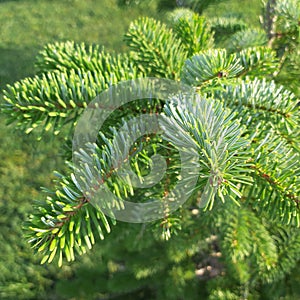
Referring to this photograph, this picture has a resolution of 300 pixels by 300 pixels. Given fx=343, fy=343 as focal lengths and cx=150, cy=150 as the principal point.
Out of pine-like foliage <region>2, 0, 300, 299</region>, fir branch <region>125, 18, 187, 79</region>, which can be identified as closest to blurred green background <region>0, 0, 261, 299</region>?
pine-like foliage <region>2, 0, 300, 299</region>

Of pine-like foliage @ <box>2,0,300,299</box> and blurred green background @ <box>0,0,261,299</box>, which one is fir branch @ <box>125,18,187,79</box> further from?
blurred green background @ <box>0,0,261,299</box>

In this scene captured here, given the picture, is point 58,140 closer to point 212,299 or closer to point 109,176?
point 212,299

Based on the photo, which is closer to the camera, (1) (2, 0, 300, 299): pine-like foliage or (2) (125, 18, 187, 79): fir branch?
(1) (2, 0, 300, 299): pine-like foliage

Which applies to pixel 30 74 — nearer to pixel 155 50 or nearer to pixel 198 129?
pixel 155 50

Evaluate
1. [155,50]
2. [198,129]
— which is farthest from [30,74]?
[198,129]

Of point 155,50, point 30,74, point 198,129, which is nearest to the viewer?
point 198,129

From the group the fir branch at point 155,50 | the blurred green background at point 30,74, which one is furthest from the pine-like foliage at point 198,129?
the blurred green background at point 30,74

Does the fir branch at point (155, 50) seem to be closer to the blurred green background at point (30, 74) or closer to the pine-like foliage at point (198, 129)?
the pine-like foliage at point (198, 129)
